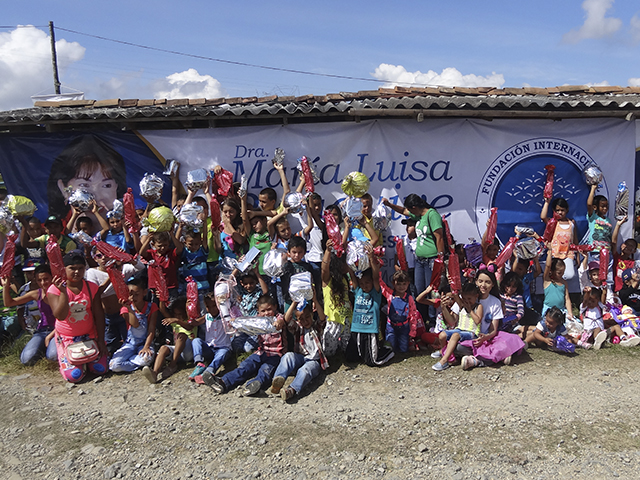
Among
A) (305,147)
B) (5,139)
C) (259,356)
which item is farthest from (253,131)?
(5,139)

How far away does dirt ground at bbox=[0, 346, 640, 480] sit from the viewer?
3.05 m

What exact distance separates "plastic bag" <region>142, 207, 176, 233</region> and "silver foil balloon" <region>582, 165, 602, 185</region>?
496 centimetres

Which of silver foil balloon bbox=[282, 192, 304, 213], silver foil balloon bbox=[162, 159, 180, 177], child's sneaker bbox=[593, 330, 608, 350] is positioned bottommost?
child's sneaker bbox=[593, 330, 608, 350]

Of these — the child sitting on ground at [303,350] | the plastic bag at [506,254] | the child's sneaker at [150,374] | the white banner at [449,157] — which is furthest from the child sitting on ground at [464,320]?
the child's sneaker at [150,374]

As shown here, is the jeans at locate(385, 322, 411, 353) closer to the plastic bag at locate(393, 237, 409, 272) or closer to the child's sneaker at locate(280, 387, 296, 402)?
the plastic bag at locate(393, 237, 409, 272)

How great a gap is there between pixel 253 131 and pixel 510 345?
3.83 meters

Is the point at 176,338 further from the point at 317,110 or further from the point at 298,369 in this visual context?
the point at 317,110

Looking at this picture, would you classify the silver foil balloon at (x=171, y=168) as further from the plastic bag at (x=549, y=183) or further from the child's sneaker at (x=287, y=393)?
the plastic bag at (x=549, y=183)

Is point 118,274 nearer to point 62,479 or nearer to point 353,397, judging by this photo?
point 62,479

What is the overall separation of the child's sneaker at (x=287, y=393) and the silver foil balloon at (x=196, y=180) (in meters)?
2.68

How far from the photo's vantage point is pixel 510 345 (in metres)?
4.49

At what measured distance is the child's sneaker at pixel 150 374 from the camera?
13.8ft

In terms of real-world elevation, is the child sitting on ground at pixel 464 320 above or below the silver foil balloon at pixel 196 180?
below

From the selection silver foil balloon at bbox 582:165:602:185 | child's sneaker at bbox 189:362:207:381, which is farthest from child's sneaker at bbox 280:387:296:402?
silver foil balloon at bbox 582:165:602:185
